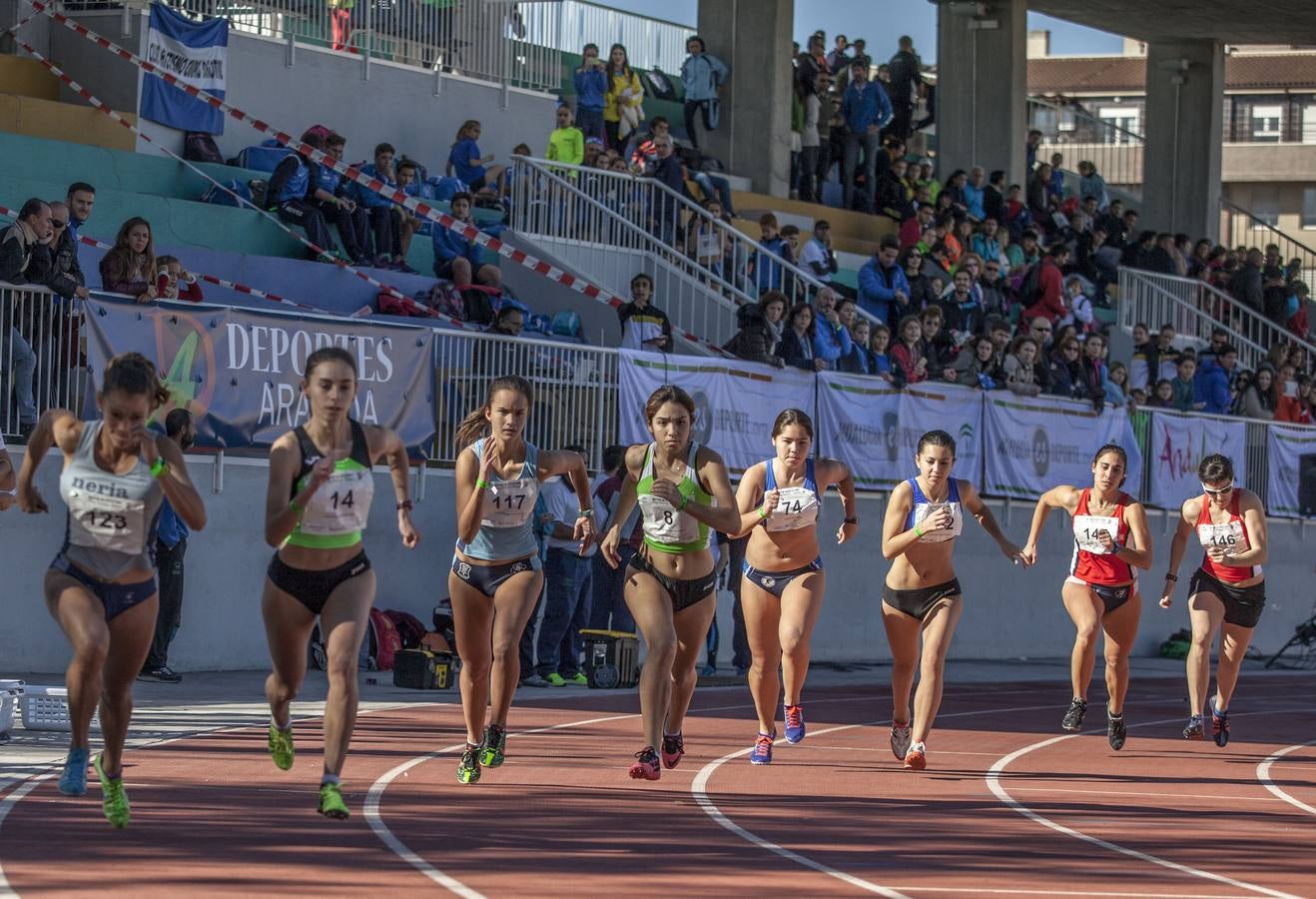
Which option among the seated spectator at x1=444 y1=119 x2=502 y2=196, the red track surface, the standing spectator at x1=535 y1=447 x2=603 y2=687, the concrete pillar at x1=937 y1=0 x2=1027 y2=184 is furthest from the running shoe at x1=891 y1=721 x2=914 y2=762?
the concrete pillar at x1=937 y1=0 x2=1027 y2=184

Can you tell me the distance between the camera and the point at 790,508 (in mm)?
13031

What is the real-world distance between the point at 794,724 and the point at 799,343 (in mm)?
9401

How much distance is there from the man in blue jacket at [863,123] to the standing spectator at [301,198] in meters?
11.3

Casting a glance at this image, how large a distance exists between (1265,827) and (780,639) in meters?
3.19

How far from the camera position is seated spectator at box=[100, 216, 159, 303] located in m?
17.3

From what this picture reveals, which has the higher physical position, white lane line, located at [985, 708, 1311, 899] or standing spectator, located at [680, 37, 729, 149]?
standing spectator, located at [680, 37, 729, 149]

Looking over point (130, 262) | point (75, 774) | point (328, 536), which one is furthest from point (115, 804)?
point (130, 262)

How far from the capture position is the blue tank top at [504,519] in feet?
36.6

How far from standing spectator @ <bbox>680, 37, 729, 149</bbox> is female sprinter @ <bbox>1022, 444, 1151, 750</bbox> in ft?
55.9

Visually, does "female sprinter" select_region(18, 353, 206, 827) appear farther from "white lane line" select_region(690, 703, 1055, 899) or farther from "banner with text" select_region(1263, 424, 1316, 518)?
"banner with text" select_region(1263, 424, 1316, 518)

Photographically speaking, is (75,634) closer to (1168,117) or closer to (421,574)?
(421,574)

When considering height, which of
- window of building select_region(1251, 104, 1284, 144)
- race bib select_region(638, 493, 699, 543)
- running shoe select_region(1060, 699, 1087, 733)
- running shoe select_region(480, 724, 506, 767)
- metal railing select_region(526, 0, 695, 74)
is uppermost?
window of building select_region(1251, 104, 1284, 144)

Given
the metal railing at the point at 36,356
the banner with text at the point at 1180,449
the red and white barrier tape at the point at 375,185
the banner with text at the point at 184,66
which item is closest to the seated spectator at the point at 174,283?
the metal railing at the point at 36,356

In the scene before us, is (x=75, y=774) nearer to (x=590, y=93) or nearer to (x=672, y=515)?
(x=672, y=515)
